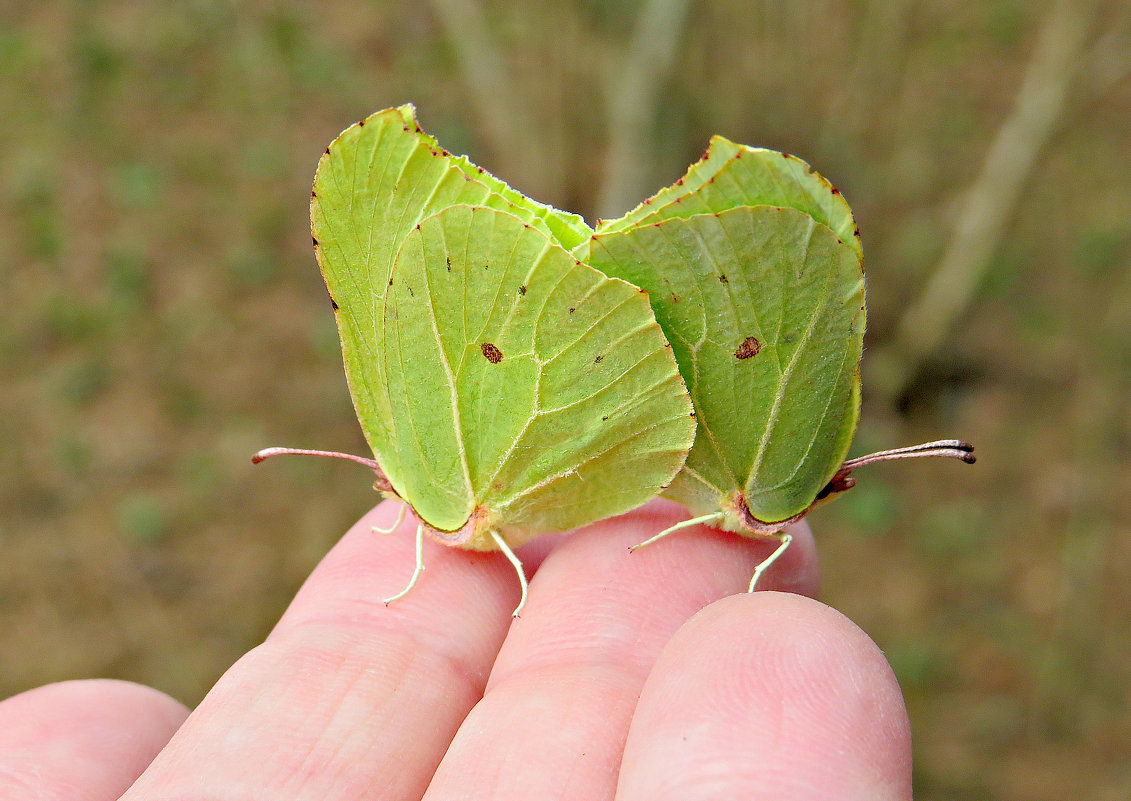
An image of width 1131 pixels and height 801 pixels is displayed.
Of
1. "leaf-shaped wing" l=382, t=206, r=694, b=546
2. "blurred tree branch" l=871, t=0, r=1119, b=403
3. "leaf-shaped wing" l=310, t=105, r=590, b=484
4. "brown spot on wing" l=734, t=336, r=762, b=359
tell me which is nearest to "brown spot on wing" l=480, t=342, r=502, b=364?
"leaf-shaped wing" l=382, t=206, r=694, b=546

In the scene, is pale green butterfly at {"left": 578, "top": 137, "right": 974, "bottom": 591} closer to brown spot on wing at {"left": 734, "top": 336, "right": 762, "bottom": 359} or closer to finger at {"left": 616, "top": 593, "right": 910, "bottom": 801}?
brown spot on wing at {"left": 734, "top": 336, "right": 762, "bottom": 359}

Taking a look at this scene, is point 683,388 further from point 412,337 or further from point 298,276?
point 298,276

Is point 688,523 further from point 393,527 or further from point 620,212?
point 620,212

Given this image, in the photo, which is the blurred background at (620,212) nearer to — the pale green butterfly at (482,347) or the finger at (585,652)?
the finger at (585,652)

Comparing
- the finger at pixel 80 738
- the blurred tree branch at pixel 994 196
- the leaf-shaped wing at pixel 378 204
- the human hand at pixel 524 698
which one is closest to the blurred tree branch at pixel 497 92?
the blurred tree branch at pixel 994 196

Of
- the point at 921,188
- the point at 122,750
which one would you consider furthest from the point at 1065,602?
the point at 122,750

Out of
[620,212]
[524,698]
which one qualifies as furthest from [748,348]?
[620,212]
